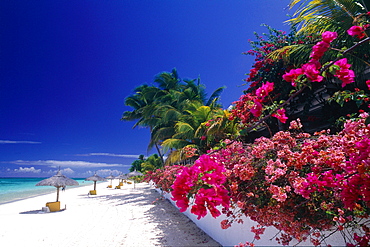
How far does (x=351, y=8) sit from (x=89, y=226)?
9.96 m

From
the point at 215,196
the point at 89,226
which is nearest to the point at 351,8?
the point at 215,196

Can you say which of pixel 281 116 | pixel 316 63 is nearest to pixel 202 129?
pixel 281 116

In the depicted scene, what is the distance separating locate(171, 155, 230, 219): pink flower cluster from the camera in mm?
1496

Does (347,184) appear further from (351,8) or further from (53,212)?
(53,212)

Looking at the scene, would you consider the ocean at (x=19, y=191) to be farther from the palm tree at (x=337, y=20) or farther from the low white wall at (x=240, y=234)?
the palm tree at (x=337, y=20)

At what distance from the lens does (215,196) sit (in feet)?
5.04

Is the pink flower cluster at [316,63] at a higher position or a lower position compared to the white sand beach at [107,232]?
higher

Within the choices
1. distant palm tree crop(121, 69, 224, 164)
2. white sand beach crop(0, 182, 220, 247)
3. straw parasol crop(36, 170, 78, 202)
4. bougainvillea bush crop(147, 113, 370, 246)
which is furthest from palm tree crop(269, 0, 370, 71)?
straw parasol crop(36, 170, 78, 202)

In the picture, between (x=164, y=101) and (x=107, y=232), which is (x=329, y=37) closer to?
(x=107, y=232)

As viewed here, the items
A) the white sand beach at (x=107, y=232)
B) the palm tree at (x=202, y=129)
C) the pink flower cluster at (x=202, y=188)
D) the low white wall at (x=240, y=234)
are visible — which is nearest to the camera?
the pink flower cluster at (x=202, y=188)

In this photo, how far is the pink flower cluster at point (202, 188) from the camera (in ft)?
4.91

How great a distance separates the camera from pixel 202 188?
1.57 m

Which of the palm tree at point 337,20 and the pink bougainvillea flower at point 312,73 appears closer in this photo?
the pink bougainvillea flower at point 312,73

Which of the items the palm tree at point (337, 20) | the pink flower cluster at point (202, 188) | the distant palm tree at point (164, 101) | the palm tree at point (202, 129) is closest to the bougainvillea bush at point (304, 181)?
the pink flower cluster at point (202, 188)
